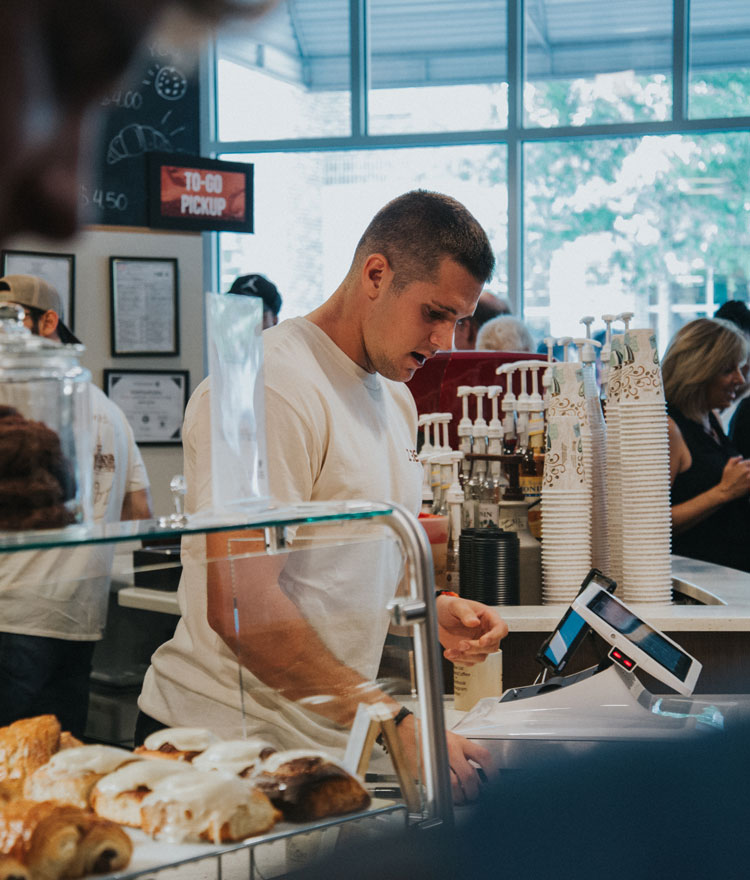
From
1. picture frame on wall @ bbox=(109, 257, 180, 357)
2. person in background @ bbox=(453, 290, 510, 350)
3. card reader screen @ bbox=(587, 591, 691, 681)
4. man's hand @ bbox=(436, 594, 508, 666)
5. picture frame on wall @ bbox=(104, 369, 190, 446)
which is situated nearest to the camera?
man's hand @ bbox=(436, 594, 508, 666)

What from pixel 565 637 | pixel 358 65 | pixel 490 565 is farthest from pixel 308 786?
pixel 358 65

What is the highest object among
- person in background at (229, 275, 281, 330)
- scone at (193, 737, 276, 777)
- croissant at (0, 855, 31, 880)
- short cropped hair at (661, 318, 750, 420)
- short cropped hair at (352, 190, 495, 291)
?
person in background at (229, 275, 281, 330)

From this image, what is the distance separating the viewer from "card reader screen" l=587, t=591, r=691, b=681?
181 centimetres

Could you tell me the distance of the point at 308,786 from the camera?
2.97 ft

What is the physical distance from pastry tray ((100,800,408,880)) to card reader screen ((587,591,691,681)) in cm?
108

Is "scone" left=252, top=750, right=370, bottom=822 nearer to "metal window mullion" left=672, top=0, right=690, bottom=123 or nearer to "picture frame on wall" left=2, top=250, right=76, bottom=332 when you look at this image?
"picture frame on wall" left=2, top=250, right=76, bottom=332

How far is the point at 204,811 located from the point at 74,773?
124 millimetres

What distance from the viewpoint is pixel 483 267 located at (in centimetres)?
188

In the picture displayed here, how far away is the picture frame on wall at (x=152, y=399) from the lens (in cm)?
491

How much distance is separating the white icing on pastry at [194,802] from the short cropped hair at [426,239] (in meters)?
1.13

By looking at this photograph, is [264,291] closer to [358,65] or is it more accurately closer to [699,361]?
[699,361]

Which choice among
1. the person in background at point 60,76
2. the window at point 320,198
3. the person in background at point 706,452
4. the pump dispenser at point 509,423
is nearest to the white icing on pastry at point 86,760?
the person in background at point 60,76

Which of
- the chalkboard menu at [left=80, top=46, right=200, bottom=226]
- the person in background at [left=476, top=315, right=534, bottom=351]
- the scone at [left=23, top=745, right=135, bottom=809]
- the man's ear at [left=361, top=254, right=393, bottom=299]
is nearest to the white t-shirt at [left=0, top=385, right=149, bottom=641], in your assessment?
the scone at [left=23, top=745, right=135, bottom=809]

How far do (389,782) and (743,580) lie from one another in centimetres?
218
